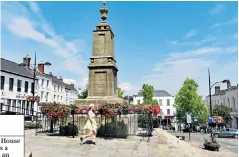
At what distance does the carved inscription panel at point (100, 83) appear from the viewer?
1375 cm

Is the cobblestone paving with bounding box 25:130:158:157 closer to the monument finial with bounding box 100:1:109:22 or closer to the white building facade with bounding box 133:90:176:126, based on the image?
the monument finial with bounding box 100:1:109:22

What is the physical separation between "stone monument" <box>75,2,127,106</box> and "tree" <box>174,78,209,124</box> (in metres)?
39.5

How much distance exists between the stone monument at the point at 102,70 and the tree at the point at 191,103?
39464mm

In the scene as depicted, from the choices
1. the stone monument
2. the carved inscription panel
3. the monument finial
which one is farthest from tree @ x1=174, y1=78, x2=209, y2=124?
the carved inscription panel

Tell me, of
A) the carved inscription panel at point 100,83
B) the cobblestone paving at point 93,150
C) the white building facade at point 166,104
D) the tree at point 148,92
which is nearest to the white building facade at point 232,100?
the white building facade at point 166,104

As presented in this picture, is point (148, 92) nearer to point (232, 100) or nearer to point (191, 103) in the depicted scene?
point (191, 103)

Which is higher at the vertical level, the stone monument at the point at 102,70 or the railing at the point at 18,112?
the stone monument at the point at 102,70

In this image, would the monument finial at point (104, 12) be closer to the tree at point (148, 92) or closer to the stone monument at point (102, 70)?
the stone monument at point (102, 70)

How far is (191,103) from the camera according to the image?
5097 centimetres

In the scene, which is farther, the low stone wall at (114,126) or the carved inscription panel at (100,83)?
the carved inscription panel at (100,83)

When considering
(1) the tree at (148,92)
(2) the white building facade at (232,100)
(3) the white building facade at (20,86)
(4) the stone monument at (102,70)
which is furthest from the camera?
(1) the tree at (148,92)

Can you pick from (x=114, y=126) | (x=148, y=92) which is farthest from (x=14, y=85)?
(x=148, y=92)

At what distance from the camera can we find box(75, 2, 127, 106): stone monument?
1363 cm

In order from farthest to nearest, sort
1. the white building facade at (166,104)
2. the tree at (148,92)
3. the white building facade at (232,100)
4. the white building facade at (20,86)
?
1. the white building facade at (166,104)
2. the tree at (148,92)
3. the white building facade at (232,100)
4. the white building facade at (20,86)
